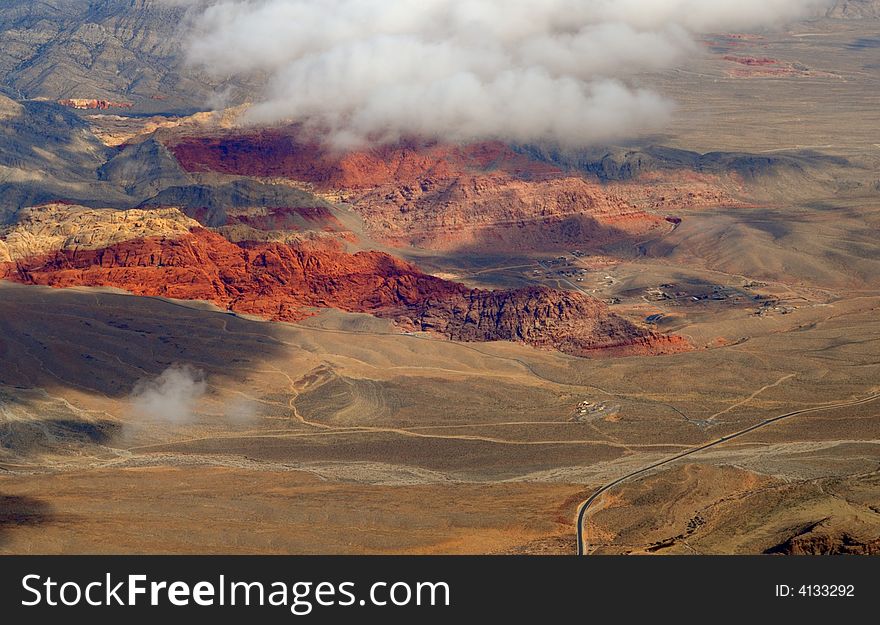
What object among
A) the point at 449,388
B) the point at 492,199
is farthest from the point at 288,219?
the point at 449,388

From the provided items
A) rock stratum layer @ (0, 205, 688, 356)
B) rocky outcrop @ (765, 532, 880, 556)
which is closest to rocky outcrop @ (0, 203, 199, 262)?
rock stratum layer @ (0, 205, 688, 356)

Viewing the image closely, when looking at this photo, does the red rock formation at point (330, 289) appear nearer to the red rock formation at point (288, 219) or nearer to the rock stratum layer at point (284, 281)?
the rock stratum layer at point (284, 281)

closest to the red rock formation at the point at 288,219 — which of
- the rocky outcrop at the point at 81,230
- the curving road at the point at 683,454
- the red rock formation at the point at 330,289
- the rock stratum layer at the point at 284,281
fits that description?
the rock stratum layer at the point at 284,281

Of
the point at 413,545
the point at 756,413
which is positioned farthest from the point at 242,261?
the point at 413,545

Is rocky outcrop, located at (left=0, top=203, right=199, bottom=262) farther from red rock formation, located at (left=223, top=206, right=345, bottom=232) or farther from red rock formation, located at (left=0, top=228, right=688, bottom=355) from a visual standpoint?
red rock formation, located at (left=223, top=206, right=345, bottom=232)

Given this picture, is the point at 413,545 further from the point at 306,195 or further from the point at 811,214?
the point at 811,214

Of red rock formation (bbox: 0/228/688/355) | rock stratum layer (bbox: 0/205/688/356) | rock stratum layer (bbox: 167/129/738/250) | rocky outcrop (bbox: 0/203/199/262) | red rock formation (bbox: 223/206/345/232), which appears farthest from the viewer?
rock stratum layer (bbox: 167/129/738/250)

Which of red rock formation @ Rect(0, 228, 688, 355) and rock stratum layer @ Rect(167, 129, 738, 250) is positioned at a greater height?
rock stratum layer @ Rect(167, 129, 738, 250)
